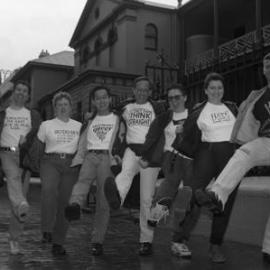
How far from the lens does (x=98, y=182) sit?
5.22 metres

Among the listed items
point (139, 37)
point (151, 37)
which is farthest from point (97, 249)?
point (151, 37)

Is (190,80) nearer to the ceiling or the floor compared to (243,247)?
nearer to the ceiling

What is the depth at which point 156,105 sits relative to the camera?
18.1 ft

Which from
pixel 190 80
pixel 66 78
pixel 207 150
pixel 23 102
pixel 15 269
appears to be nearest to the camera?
pixel 15 269

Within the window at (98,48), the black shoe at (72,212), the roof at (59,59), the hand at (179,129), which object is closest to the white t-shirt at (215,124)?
the hand at (179,129)

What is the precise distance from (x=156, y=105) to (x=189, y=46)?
66.9 ft

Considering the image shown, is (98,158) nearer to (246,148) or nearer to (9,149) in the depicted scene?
(9,149)

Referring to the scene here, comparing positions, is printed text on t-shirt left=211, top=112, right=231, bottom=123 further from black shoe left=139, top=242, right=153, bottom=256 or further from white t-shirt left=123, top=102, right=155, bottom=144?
black shoe left=139, top=242, right=153, bottom=256

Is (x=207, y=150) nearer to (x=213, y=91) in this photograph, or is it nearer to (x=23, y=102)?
(x=213, y=91)

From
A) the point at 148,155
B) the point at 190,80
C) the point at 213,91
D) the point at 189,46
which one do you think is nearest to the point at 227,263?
the point at 148,155

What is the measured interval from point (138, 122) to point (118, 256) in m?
1.48

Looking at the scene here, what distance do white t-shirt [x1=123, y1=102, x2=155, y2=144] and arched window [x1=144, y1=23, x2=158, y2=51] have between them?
2117 cm

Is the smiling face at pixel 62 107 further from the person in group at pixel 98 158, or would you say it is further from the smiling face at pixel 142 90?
the smiling face at pixel 142 90

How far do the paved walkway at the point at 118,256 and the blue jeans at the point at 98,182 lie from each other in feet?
0.97
